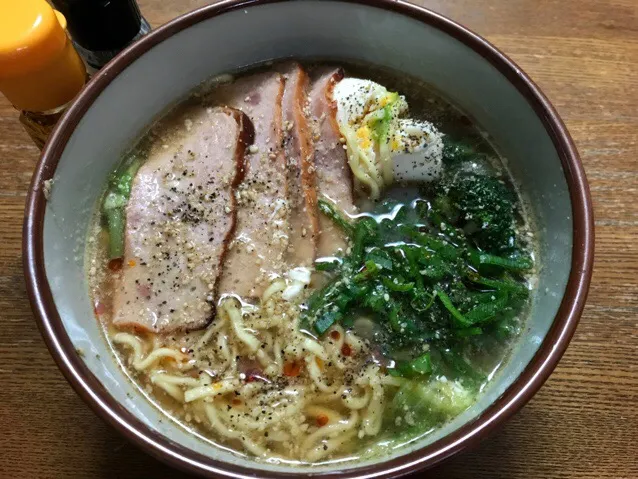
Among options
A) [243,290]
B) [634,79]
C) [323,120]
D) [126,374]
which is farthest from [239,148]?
[634,79]

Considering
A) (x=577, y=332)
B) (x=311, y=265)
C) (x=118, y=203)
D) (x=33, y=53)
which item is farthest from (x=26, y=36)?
(x=577, y=332)

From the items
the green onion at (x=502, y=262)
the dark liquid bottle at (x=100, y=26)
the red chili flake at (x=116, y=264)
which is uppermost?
the dark liquid bottle at (x=100, y=26)

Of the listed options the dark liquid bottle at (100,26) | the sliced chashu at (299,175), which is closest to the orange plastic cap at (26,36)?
the dark liquid bottle at (100,26)

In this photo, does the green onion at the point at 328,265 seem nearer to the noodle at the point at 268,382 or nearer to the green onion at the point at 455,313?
the noodle at the point at 268,382

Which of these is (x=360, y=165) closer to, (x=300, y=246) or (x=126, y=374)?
(x=300, y=246)

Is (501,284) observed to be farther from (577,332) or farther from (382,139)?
(382,139)

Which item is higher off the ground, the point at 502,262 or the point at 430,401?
the point at 502,262

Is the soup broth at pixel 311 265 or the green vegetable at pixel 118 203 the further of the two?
the green vegetable at pixel 118 203
